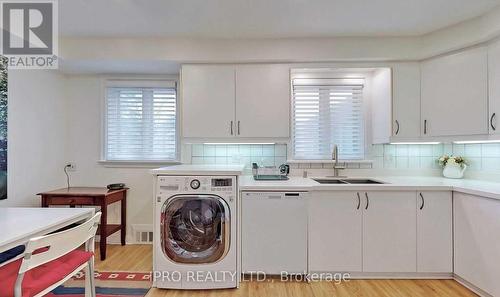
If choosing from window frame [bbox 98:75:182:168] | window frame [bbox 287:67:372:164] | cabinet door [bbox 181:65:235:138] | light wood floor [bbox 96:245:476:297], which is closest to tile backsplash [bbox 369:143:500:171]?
window frame [bbox 287:67:372:164]

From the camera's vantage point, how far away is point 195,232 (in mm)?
2303

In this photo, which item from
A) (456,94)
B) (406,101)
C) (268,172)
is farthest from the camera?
(268,172)

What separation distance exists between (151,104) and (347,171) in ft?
8.43

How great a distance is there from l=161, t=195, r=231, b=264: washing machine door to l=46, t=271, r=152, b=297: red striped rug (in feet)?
1.31

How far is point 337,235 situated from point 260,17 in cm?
210

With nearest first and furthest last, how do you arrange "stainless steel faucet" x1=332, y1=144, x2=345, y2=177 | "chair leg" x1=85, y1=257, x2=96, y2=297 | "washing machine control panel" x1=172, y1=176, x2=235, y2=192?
"chair leg" x1=85, y1=257, x2=96, y2=297, "washing machine control panel" x1=172, y1=176, x2=235, y2=192, "stainless steel faucet" x1=332, y1=144, x2=345, y2=177

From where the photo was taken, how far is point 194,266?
88.6 inches

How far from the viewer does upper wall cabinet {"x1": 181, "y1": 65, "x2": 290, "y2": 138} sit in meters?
2.79

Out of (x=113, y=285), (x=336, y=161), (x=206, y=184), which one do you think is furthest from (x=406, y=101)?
(x=113, y=285)

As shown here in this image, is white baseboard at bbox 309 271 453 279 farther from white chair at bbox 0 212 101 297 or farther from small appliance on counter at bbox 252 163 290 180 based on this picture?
white chair at bbox 0 212 101 297

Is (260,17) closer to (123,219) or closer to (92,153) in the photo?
(92,153)

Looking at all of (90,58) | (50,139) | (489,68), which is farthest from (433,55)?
(50,139)

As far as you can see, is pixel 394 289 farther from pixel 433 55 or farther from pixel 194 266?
pixel 433 55

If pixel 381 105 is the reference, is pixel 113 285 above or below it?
below
